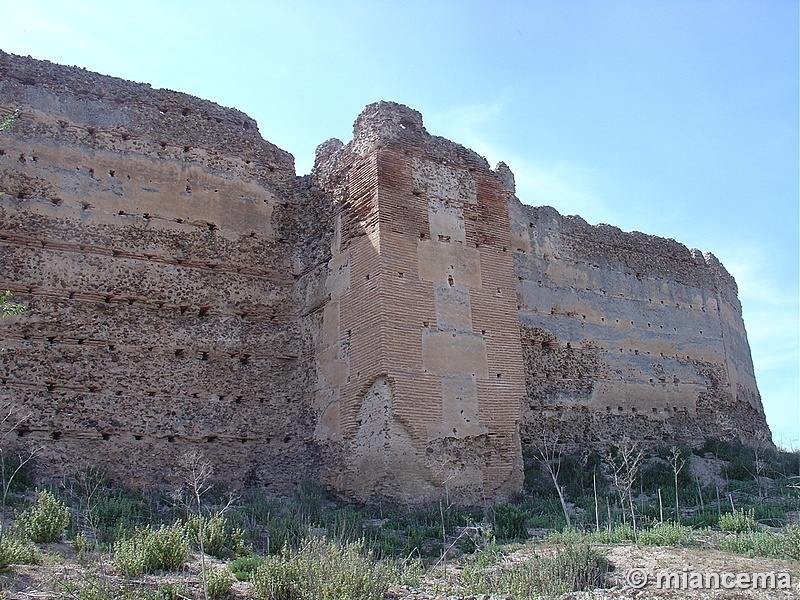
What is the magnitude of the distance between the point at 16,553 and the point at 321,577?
2.50 meters

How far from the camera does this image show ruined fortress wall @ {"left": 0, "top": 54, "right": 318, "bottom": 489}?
11.2m

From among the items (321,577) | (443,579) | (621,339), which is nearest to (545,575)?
(443,579)

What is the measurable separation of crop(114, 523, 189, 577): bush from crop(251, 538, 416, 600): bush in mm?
746

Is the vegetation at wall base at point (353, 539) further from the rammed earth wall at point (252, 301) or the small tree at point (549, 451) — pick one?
the small tree at point (549, 451)

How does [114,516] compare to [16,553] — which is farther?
[114,516]

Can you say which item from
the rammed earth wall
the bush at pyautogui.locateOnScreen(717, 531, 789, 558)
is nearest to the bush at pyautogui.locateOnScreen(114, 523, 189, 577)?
the rammed earth wall

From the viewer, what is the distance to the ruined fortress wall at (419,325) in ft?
35.7

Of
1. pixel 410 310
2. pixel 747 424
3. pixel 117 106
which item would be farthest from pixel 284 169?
pixel 747 424

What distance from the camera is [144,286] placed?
1209 centimetres

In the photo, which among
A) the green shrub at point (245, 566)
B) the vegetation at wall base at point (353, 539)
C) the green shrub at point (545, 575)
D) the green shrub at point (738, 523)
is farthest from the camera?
the green shrub at point (738, 523)

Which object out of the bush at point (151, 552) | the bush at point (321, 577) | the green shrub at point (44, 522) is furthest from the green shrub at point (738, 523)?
the green shrub at point (44, 522)

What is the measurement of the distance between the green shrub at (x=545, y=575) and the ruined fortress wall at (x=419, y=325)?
3.30 metres

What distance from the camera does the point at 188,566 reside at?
7.32 meters

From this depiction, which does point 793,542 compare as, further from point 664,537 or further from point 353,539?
point 353,539
